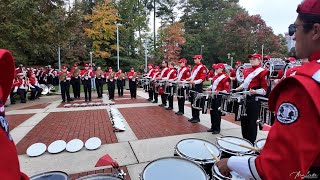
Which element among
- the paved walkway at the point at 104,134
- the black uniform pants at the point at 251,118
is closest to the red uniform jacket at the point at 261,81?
the black uniform pants at the point at 251,118

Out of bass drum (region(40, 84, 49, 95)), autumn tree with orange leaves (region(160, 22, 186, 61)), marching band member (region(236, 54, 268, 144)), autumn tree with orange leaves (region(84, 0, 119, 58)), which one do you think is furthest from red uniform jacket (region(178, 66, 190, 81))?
autumn tree with orange leaves (region(160, 22, 186, 61))

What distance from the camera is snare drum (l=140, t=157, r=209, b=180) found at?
89.4 inches

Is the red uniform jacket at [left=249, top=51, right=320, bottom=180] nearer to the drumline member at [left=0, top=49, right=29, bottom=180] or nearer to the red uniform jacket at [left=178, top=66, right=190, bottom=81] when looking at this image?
the drumline member at [left=0, top=49, right=29, bottom=180]

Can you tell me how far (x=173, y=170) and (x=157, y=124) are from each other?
5742 millimetres

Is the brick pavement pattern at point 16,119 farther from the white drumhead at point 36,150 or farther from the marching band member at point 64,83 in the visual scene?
the marching band member at point 64,83

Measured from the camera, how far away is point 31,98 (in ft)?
50.4

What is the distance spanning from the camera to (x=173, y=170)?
2.37 metres

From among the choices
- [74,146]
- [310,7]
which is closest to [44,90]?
[74,146]

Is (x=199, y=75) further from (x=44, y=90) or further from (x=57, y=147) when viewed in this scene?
(x=44, y=90)

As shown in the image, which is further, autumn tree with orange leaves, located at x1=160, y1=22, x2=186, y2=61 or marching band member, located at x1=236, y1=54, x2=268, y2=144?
autumn tree with orange leaves, located at x1=160, y1=22, x2=186, y2=61

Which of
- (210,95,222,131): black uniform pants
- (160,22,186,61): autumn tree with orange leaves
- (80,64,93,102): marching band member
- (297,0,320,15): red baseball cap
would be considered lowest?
(210,95,222,131): black uniform pants

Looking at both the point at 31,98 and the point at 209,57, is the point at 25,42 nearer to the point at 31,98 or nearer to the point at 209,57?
the point at 31,98

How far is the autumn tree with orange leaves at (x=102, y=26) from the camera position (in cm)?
3416

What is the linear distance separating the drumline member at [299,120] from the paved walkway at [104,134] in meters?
3.36
